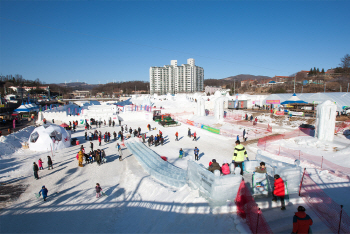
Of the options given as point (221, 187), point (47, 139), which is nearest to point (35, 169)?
point (47, 139)

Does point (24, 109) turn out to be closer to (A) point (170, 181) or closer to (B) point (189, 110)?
(B) point (189, 110)

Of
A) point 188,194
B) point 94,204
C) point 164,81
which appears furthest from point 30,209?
point 164,81

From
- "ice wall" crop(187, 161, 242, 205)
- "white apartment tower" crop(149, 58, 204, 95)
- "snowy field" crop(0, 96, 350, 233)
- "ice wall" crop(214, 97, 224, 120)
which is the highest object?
"white apartment tower" crop(149, 58, 204, 95)

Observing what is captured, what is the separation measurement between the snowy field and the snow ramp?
0.34m

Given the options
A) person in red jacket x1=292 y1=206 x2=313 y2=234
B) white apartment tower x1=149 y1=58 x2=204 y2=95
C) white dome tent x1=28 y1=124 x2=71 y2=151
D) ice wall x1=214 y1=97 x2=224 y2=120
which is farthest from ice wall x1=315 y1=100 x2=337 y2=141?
white apartment tower x1=149 y1=58 x2=204 y2=95

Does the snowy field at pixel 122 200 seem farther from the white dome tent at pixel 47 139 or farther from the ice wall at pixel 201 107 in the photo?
the ice wall at pixel 201 107

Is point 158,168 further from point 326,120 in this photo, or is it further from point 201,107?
point 201,107

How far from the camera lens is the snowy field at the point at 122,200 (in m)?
5.21

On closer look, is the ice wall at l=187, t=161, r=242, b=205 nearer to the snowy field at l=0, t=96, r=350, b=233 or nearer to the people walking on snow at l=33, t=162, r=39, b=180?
the snowy field at l=0, t=96, r=350, b=233

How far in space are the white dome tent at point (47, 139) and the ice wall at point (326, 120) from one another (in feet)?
69.5

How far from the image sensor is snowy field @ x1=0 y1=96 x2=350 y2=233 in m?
5.21

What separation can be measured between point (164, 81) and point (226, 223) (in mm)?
110993

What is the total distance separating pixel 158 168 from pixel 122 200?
310 centimetres

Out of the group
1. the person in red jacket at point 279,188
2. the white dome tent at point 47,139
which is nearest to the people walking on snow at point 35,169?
the white dome tent at point 47,139
